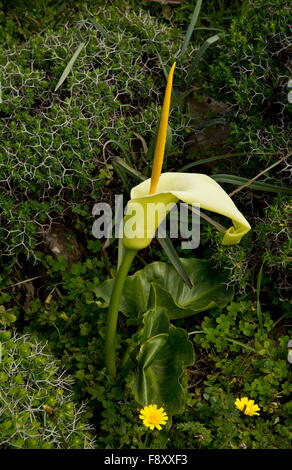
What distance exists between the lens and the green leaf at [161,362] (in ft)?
5.82

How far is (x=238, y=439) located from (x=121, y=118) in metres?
1.04

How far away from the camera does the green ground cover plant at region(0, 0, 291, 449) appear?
1.93 meters

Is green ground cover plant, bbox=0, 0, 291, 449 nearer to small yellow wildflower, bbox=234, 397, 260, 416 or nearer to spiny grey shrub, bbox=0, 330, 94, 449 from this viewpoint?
small yellow wildflower, bbox=234, 397, 260, 416

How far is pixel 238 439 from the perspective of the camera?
1.84 metres

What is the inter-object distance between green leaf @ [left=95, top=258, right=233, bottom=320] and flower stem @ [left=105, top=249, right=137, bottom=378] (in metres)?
0.18

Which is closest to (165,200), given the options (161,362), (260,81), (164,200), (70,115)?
(164,200)

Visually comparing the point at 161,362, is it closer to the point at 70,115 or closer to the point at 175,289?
the point at 175,289

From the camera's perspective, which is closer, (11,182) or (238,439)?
(238,439)

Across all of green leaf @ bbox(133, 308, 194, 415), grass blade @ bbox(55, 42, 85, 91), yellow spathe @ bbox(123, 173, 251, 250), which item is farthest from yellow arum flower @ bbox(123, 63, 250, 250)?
grass blade @ bbox(55, 42, 85, 91)

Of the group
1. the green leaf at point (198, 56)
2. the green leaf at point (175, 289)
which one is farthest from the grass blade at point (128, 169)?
the green leaf at point (198, 56)
